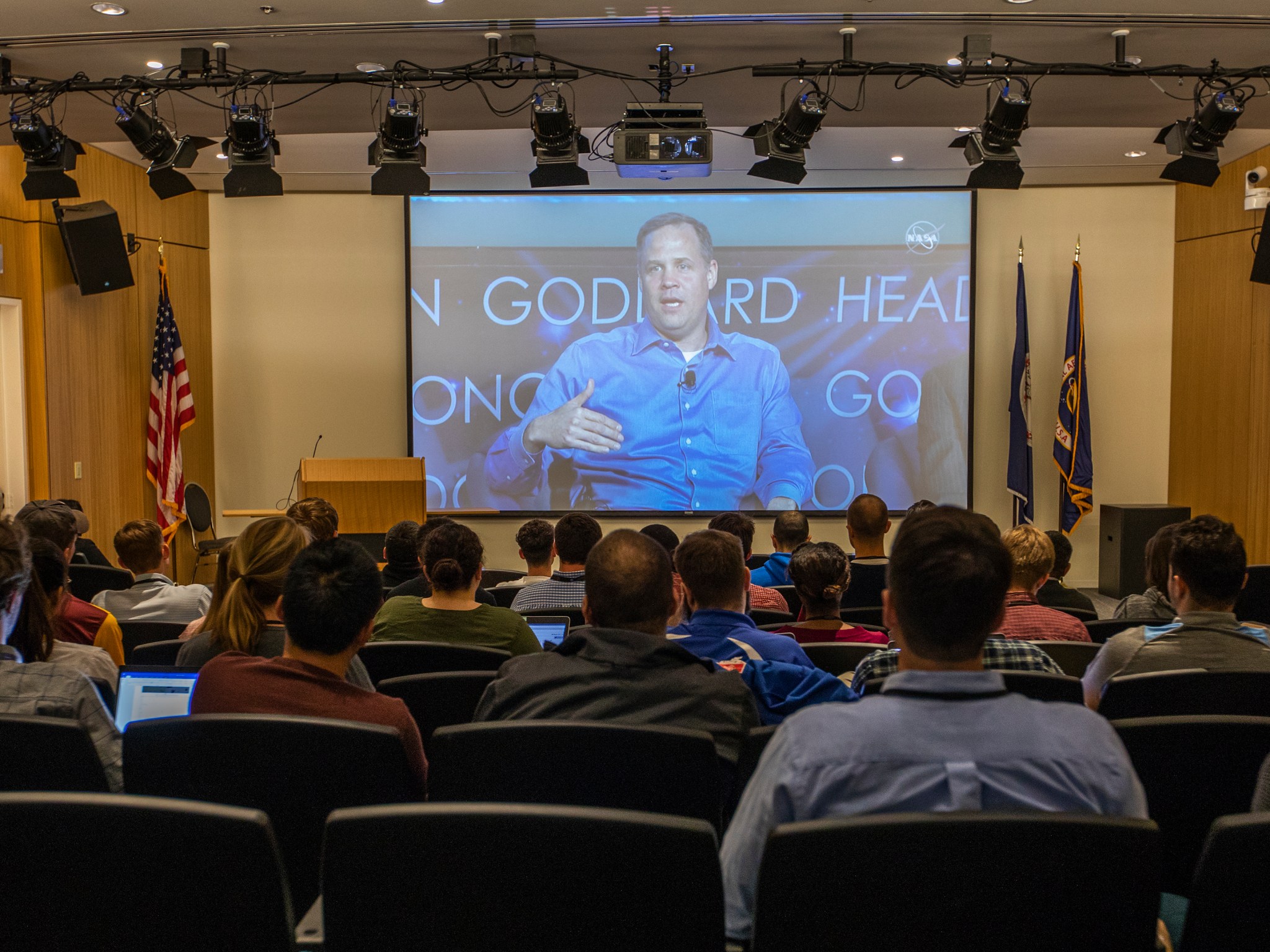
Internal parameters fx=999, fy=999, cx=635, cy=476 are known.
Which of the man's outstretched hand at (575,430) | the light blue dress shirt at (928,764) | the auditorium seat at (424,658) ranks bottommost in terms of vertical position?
the auditorium seat at (424,658)

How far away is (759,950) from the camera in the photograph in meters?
1.12

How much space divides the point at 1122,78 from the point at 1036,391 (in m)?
3.48

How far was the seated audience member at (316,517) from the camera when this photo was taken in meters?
4.37

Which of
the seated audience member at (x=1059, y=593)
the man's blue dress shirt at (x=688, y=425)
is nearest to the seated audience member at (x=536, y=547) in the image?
the seated audience member at (x=1059, y=593)

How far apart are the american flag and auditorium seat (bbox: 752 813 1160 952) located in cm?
766

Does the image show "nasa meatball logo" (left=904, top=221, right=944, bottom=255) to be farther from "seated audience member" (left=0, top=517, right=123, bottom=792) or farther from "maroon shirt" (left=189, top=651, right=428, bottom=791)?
"seated audience member" (left=0, top=517, right=123, bottom=792)

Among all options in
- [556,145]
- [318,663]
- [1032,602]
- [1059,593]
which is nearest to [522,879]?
[318,663]

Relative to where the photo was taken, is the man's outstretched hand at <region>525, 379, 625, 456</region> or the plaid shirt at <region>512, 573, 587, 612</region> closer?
the plaid shirt at <region>512, 573, 587, 612</region>

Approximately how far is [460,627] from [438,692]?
2.24ft

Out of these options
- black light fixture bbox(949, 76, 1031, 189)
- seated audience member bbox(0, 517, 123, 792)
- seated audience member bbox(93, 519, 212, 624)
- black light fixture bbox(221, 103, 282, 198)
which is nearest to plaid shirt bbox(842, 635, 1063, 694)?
seated audience member bbox(0, 517, 123, 792)

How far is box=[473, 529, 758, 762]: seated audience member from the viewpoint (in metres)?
1.85

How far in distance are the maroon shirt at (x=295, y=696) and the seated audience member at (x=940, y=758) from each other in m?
0.79

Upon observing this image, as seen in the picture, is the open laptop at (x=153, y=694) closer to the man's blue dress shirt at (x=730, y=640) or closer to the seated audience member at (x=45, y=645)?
the seated audience member at (x=45, y=645)

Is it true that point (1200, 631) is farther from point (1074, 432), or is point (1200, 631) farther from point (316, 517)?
point (1074, 432)
